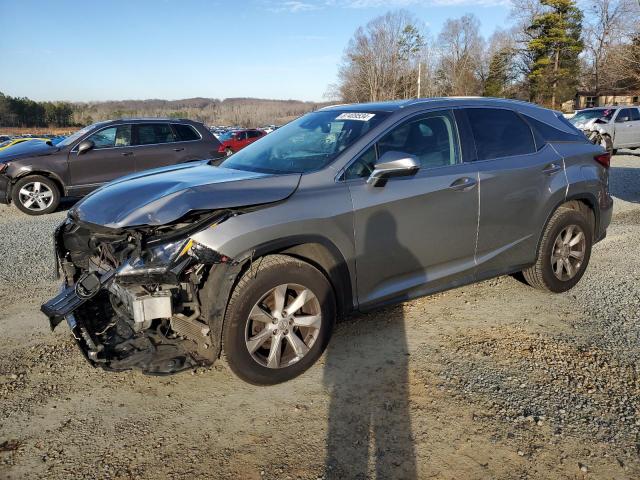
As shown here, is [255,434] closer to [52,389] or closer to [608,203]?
[52,389]

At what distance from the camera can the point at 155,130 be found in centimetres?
993

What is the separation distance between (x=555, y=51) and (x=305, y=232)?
60.0m

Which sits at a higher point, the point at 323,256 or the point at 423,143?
the point at 423,143

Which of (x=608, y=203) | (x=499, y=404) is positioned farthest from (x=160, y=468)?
(x=608, y=203)

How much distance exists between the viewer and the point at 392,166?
3211 millimetres

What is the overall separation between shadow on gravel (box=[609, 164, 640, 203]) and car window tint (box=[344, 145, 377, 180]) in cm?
812

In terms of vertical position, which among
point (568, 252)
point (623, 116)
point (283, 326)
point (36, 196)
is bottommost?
point (283, 326)

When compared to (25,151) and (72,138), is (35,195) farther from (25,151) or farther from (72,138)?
(72,138)

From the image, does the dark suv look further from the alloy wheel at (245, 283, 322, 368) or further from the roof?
the alloy wheel at (245, 283, 322, 368)

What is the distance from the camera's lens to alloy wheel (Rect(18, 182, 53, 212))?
896cm

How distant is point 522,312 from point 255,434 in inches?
106

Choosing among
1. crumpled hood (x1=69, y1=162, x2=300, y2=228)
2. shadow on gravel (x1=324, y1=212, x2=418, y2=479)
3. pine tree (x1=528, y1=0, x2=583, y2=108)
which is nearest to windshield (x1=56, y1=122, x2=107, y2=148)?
crumpled hood (x1=69, y1=162, x2=300, y2=228)

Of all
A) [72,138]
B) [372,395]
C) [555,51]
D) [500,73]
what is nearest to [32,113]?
[500,73]

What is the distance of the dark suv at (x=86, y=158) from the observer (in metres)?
8.92
